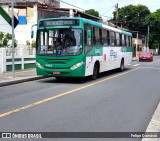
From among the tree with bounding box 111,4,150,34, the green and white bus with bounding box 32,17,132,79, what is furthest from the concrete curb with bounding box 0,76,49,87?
the tree with bounding box 111,4,150,34

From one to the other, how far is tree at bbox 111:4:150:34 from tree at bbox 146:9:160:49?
4.88 feet

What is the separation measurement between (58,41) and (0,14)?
1504 cm

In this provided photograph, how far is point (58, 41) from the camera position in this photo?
50.6 ft

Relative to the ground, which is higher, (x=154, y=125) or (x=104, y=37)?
(x=104, y=37)

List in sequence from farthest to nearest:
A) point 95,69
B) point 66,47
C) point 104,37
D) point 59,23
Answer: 1. point 104,37
2. point 95,69
3. point 59,23
4. point 66,47

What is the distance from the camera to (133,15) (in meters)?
82.0

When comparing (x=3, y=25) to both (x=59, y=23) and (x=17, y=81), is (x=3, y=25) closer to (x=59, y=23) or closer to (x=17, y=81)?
(x=59, y=23)

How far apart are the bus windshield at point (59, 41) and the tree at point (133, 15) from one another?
6590cm

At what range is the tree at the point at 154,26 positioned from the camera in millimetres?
81838

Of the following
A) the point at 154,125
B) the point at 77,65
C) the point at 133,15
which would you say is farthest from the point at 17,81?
the point at 133,15

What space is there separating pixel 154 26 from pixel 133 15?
20.2 ft

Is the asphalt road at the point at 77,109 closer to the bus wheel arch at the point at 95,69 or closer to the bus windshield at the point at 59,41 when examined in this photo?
the bus windshield at the point at 59,41

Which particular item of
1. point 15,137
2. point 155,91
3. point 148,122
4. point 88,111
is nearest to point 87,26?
point 155,91

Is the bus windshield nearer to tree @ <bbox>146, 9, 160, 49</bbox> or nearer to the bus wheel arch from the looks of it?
the bus wheel arch
